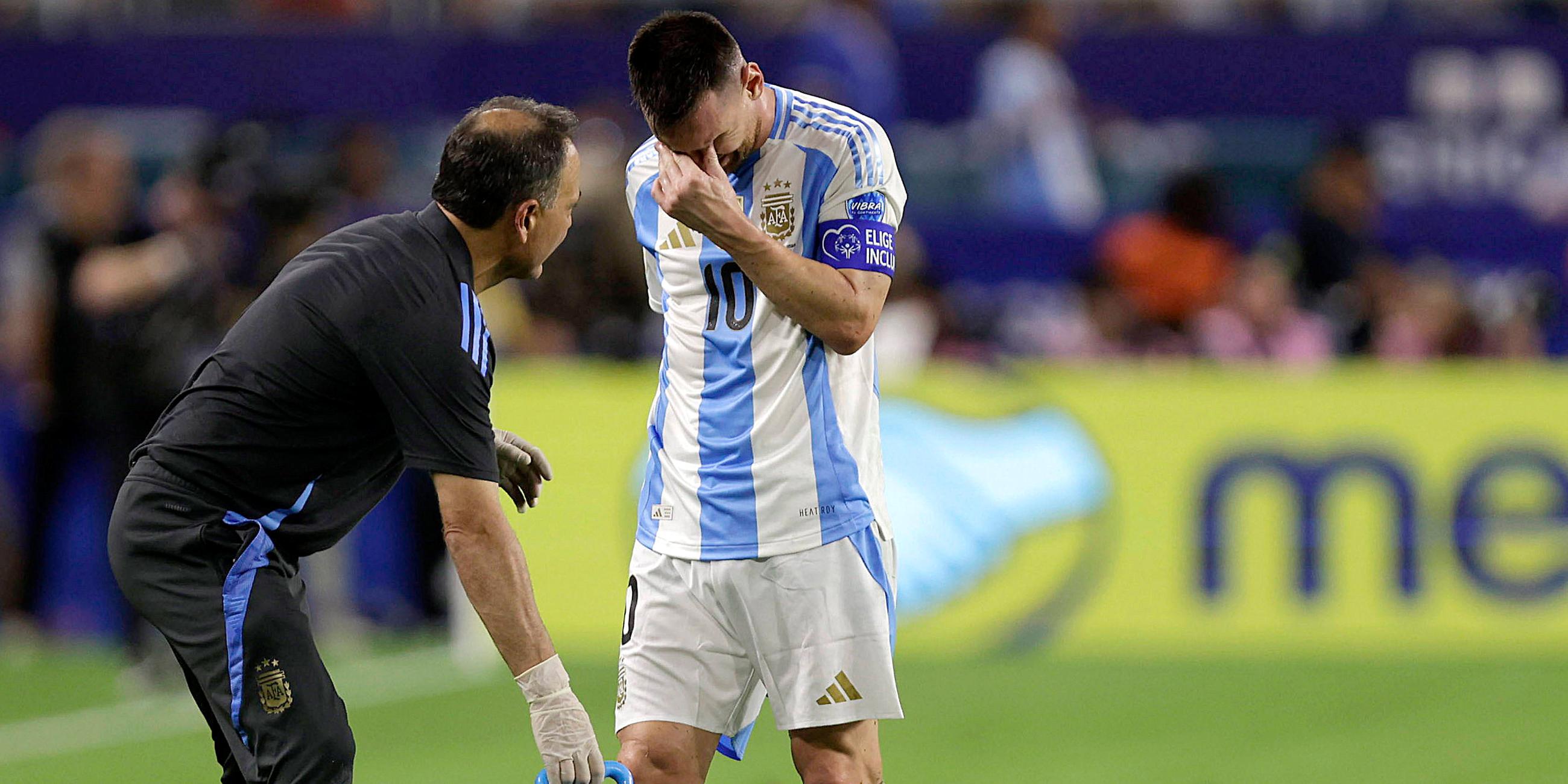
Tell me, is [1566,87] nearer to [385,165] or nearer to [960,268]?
[960,268]

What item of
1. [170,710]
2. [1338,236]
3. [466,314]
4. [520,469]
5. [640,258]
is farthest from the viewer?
[1338,236]

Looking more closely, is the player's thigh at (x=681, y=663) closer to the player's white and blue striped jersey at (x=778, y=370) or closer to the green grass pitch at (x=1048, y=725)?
the player's white and blue striped jersey at (x=778, y=370)

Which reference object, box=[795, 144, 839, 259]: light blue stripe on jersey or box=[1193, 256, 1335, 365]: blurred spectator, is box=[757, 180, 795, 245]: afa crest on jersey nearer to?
box=[795, 144, 839, 259]: light blue stripe on jersey

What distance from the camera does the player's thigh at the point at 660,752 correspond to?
4.84m

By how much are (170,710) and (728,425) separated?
482 cm

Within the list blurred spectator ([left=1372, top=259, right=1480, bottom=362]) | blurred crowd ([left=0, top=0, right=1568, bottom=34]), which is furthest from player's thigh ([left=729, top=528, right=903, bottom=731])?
blurred crowd ([left=0, top=0, right=1568, bottom=34])

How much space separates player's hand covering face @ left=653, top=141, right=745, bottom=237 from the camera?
4328 millimetres

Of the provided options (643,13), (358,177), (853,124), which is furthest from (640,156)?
(643,13)

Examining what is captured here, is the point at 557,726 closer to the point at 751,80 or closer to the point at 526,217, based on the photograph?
the point at 526,217

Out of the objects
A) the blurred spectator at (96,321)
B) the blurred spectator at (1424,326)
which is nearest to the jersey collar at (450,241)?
the blurred spectator at (96,321)

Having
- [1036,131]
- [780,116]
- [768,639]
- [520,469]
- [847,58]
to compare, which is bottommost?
[768,639]

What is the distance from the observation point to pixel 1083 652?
31.9 feet

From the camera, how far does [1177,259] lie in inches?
447

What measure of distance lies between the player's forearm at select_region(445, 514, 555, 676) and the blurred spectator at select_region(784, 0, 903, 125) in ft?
25.7
